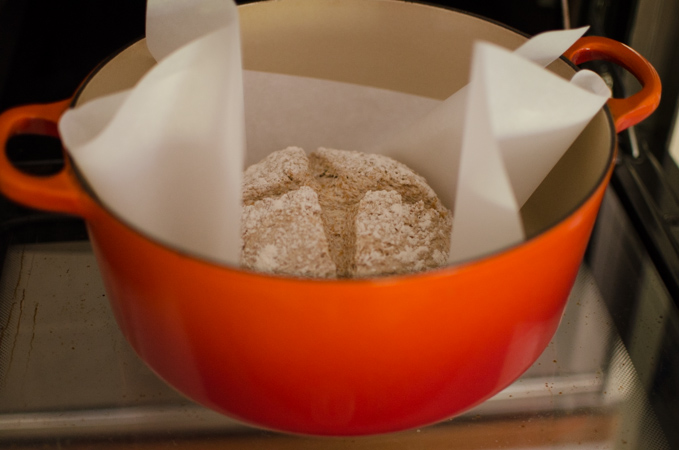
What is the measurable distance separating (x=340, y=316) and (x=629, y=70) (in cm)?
37

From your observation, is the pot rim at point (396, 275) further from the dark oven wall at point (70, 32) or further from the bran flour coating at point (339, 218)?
the dark oven wall at point (70, 32)

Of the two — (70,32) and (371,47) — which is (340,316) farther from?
(70,32)

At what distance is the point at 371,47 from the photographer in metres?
0.71

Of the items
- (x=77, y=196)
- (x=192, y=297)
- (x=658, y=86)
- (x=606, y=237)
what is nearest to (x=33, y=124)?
(x=77, y=196)

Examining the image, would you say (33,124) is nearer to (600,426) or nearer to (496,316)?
(496,316)

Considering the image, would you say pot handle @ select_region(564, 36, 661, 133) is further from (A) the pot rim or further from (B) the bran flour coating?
(B) the bran flour coating

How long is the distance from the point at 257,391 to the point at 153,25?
1.22ft

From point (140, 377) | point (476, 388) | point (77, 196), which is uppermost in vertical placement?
point (77, 196)

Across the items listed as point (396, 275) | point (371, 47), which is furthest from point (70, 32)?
point (396, 275)

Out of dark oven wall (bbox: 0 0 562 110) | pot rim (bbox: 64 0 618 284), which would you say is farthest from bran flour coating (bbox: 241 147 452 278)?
dark oven wall (bbox: 0 0 562 110)

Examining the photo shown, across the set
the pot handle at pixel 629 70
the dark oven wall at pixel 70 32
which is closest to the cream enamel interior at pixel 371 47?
the pot handle at pixel 629 70

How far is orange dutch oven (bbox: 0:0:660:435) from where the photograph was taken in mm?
378

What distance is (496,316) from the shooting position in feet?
1.37

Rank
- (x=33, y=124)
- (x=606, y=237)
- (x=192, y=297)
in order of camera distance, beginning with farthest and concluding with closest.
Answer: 1. (x=606, y=237)
2. (x=33, y=124)
3. (x=192, y=297)
